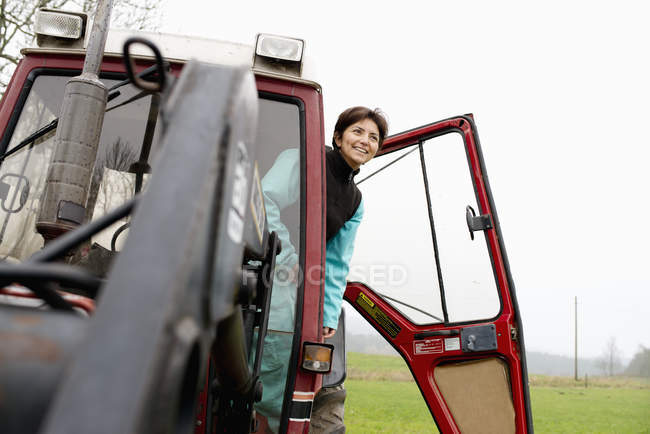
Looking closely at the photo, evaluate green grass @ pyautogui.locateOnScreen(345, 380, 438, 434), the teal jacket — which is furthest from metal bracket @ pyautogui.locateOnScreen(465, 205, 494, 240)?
green grass @ pyautogui.locateOnScreen(345, 380, 438, 434)

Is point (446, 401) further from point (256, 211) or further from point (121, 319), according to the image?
point (121, 319)

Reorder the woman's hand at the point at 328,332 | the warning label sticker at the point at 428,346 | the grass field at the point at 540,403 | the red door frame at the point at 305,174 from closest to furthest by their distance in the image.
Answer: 1. the red door frame at the point at 305,174
2. the woman's hand at the point at 328,332
3. the warning label sticker at the point at 428,346
4. the grass field at the point at 540,403

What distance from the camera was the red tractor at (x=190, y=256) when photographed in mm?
611

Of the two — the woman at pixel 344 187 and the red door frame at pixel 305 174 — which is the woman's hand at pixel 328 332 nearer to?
the woman at pixel 344 187

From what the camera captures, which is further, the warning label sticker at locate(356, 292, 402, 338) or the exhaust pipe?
the warning label sticker at locate(356, 292, 402, 338)

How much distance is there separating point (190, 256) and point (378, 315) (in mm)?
2783

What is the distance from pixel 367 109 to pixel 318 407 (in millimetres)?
1566

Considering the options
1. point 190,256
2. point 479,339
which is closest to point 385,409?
point 479,339

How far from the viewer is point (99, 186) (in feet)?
6.86

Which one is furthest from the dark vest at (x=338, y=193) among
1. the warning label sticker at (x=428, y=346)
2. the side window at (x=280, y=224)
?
the warning label sticker at (x=428, y=346)

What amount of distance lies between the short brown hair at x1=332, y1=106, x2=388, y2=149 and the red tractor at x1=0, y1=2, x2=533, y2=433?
1.26ft

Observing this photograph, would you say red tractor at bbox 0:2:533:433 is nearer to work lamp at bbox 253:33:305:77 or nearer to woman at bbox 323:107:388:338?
work lamp at bbox 253:33:305:77

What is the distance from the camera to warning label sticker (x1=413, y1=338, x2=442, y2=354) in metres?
3.08

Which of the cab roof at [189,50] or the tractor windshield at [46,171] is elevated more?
the cab roof at [189,50]
